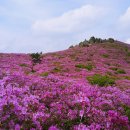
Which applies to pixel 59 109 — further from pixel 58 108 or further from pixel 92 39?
pixel 92 39

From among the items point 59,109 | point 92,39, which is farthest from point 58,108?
point 92,39

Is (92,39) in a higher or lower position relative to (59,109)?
higher

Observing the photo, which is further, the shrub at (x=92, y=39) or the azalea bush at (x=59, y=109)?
the shrub at (x=92, y=39)

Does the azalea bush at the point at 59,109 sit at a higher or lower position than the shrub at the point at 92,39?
lower

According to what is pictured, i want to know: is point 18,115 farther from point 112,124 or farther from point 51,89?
point 51,89

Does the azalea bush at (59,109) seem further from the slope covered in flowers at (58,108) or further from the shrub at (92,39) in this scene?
the shrub at (92,39)

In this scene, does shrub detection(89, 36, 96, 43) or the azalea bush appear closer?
the azalea bush

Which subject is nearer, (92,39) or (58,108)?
(58,108)

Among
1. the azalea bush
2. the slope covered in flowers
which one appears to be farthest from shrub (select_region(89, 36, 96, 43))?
the azalea bush

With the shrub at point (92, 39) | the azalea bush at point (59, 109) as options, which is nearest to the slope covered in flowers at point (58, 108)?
the azalea bush at point (59, 109)

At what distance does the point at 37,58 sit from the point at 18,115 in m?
25.9

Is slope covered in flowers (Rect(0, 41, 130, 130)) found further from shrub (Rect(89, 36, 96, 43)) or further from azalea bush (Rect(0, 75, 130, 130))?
shrub (Rect(89, 36, 96, 43))

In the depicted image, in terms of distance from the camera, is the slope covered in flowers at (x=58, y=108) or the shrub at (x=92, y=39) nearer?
the slope covered in flowers at (x=58, y=108)

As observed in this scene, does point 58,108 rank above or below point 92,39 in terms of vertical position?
below
